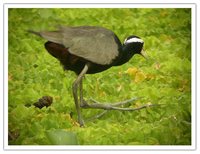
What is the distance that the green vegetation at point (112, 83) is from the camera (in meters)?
3.85

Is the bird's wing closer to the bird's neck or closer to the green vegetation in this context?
the bird's neck

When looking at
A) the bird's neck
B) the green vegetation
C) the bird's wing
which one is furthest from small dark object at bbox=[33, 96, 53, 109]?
A: the bird's neck

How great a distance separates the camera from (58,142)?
384 cm

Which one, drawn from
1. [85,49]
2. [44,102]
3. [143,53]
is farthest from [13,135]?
[143,53]

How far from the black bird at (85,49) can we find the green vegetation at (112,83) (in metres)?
0.14

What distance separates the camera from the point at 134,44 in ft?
13.1

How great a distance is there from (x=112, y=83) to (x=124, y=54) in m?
0.26

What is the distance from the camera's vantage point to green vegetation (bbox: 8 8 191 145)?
3848mm

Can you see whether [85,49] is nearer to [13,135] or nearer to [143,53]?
[143,53]

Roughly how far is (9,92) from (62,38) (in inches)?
20.6

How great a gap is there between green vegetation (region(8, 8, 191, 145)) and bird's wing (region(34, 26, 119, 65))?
0.20 meters

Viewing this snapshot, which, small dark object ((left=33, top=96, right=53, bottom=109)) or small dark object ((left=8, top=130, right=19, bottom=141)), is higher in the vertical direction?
small dark object ((left=33, top=96, right=53, bottom=109))
